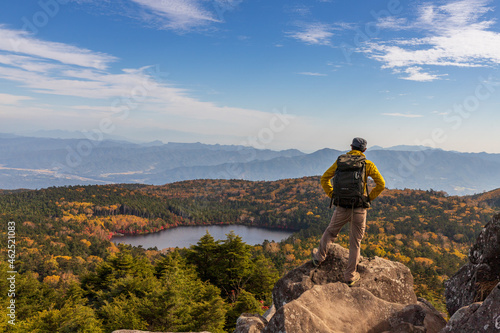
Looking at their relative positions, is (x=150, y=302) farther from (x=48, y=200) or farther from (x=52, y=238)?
(x=48, y=200)

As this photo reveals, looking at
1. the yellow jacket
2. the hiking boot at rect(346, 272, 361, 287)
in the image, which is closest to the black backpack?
the yellow jacket

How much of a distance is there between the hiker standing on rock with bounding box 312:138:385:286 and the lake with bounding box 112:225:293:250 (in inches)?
5108

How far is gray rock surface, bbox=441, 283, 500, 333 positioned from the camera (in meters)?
4.45

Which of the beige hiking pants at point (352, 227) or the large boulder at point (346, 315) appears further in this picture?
the beige hiking pants at point (352, 227)

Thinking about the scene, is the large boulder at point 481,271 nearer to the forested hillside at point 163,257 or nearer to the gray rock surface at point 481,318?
the gray rock surface at point 481,318

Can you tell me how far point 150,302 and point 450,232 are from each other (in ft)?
437

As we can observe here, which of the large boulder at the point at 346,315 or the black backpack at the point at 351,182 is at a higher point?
the black backpack at the point at 351,182

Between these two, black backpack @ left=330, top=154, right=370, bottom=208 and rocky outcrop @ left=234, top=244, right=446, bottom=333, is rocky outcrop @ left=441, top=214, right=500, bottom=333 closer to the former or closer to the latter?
rocky outcrop @ left=234, top=244, right=446, bottom=333

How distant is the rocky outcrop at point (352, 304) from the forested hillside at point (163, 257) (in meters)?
8.87

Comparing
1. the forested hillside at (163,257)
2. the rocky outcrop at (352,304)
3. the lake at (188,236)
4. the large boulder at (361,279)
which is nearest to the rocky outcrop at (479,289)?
the rocky outcrop at (352,304)

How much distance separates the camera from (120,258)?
28062 mm

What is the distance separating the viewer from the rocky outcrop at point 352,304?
19.2 feet

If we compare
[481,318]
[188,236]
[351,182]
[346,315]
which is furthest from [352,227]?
[188,236]

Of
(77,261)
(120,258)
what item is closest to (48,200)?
(77,261)
